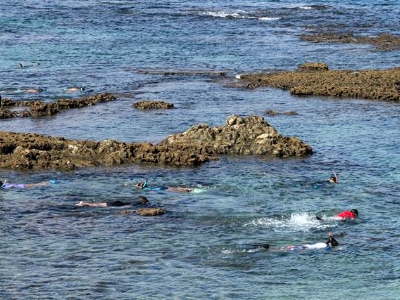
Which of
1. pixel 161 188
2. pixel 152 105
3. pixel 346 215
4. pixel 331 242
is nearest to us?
pixel 331 242

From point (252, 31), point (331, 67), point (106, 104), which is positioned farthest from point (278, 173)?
point (252, 31)

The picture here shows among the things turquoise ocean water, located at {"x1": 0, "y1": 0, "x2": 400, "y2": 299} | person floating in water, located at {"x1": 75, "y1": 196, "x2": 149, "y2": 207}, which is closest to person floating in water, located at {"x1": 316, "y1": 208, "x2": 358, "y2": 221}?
turquoise ocean water, located at {"x1": 0, "y1": 0, "x2": 400, "y2": 299}

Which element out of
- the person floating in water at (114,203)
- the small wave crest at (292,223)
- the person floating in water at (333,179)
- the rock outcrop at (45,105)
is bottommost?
the small wave crest at (292,223)

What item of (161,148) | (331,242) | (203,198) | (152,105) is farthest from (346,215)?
(152,105)

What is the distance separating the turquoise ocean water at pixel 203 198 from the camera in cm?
3077

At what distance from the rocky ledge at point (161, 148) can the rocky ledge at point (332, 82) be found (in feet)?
45.9

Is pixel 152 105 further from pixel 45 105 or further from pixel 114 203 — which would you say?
pixel 114 203

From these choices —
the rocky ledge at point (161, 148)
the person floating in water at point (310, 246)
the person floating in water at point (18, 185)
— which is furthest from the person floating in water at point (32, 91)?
the person floating in water at point (310, 246)

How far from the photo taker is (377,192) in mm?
40281

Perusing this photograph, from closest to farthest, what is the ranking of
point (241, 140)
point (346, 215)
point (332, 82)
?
point (346, 215)
point (241, 140)
point (332, 82)

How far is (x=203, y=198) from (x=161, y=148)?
265 inches

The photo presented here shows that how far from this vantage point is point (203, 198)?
39.2 m

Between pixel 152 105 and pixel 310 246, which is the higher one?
pixel 152 105

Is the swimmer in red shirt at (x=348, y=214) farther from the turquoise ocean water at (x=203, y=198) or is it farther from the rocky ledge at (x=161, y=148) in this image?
the rocky ledge at (x=161, y=148)
